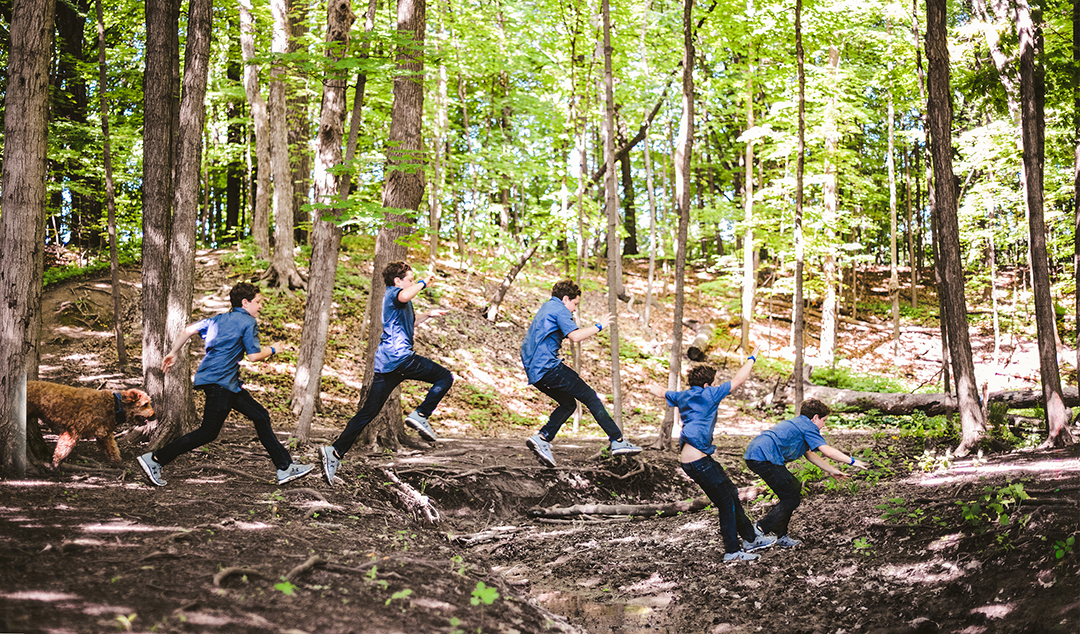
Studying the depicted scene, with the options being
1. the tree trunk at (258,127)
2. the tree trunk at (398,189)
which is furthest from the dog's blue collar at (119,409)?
the tree trunk at (258,127)

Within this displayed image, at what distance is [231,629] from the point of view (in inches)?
121

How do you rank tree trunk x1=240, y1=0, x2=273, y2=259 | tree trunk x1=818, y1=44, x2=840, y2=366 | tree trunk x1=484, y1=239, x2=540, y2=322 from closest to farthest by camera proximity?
tree trunk x1=240, y1=0, x2=273, y2=259
tree trunk x1=818, y1=44, x2=840, y2=366
tree trunk x1=484, y1=239, x2=540, y2=322

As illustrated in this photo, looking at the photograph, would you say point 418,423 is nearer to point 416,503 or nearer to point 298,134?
point 416,503

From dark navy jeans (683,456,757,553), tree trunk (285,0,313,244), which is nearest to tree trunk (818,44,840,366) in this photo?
dark navy jeans (683,456,757,553)

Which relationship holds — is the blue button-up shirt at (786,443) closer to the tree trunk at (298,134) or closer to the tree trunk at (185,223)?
the tree trunk at (185,223)

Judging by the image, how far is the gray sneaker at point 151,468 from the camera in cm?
570

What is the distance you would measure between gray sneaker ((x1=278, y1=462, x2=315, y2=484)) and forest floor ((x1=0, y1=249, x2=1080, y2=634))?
0.10 m

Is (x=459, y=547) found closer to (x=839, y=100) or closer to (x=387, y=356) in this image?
(x=387, y=356)

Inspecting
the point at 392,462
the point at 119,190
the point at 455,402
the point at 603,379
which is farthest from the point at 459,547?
the point at 119,190

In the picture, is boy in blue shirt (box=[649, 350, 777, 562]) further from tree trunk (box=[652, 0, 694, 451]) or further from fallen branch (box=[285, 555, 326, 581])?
tree trunk (box=[652, 0, 694, 451])

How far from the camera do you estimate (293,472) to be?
6184 mm

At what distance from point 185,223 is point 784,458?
6892mm

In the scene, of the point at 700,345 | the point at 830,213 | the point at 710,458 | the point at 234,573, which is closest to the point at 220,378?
the point at 234,573

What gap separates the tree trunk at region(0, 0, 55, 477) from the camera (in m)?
5.66
